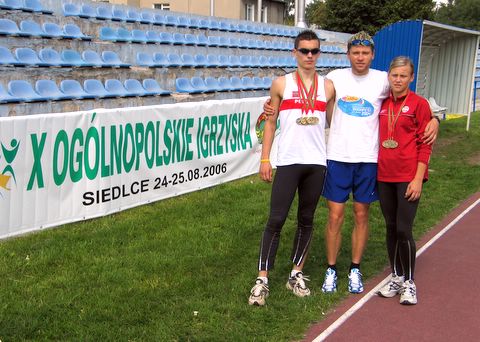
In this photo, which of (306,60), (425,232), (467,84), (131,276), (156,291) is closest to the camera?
(306,60)

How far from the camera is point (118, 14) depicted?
42.0 ft

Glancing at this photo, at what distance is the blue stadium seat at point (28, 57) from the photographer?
9.31 m

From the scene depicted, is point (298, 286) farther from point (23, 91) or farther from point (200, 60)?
point (200, 60)

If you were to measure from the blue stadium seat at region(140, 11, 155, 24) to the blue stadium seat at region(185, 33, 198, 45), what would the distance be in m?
0.97

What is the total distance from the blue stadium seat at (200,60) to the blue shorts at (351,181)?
958 cm

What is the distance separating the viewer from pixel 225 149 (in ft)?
28.3

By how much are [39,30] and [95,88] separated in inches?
62.3

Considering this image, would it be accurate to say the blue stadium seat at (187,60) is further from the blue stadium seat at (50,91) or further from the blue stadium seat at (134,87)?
the blue stadium seat at (50,91)

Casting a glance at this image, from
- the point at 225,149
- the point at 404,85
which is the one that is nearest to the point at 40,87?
the point at 225,149

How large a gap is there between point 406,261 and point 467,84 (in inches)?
464

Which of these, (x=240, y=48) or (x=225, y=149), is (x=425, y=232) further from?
(x=240, y=48)

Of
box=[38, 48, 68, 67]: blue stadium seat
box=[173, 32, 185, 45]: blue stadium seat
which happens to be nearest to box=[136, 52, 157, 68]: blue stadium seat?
box=[173, 32, 185, 45]: blue stadium seat

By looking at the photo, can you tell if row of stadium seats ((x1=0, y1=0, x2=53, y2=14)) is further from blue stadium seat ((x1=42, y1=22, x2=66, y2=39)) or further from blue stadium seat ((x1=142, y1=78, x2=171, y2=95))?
blue stadium seat ((x1=142, y1=78, x2=171, y2=95))

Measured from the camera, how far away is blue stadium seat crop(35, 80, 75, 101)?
29.6 ft
